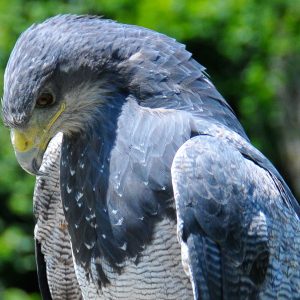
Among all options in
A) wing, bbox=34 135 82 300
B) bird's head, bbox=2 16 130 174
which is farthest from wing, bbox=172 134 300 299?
wing, bbox=34 135 82 300

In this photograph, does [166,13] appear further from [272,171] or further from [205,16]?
[272,171]

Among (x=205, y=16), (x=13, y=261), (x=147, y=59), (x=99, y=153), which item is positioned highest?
(x=147, y=59)

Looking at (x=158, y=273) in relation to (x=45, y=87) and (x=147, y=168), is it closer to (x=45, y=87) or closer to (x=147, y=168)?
(x=147, y=168)

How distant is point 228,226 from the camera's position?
16.2ft

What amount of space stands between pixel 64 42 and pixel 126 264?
1122 millimetres

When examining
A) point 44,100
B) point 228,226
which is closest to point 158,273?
point 228,226

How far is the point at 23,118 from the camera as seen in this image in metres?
4.88

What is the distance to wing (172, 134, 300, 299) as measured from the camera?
192 inches

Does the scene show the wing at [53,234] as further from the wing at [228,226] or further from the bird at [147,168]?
the wing at [228,226]

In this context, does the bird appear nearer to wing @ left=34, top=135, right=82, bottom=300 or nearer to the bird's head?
the bird's head

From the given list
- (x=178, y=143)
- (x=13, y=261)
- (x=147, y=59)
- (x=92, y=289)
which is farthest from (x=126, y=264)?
(x=13, y=261)

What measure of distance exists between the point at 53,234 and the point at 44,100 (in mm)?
1076

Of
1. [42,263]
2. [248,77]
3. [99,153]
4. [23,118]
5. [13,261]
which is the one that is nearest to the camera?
[23,118]

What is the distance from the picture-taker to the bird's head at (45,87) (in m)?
4.90
